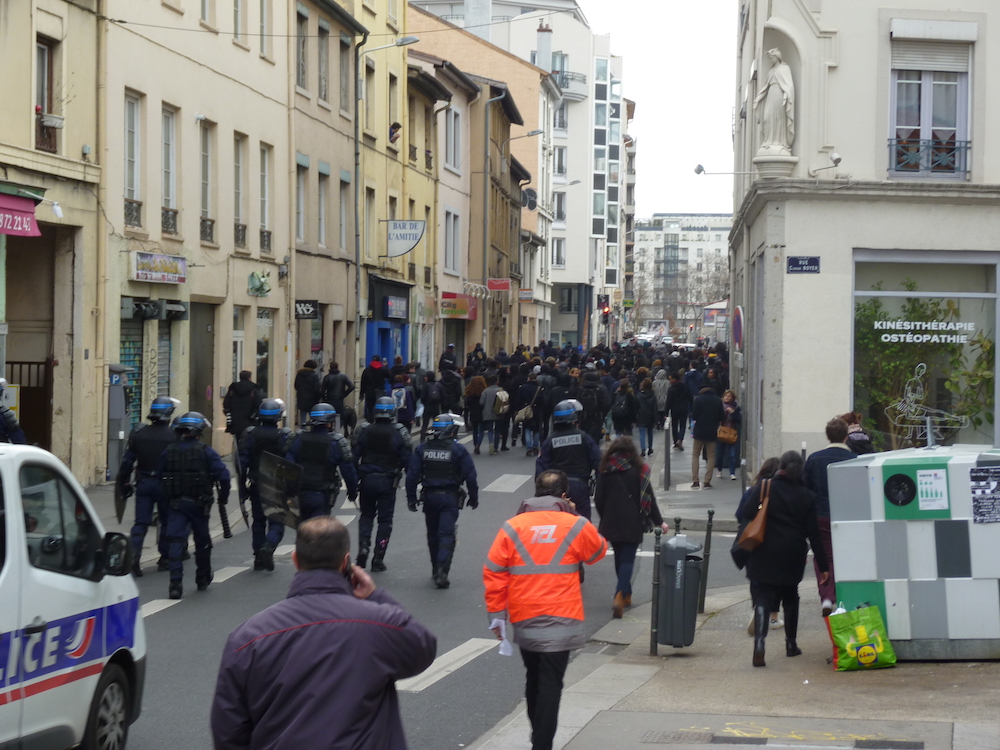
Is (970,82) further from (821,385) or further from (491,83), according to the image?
(491,83)

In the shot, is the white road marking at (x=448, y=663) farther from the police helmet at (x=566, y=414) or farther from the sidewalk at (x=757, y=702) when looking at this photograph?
the police helmet at (x=566, y=414)

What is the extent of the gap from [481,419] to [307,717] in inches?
809

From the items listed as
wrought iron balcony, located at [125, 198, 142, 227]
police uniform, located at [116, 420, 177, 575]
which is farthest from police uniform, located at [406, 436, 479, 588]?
wrought iron balcony, located at [125, 198, 142, 227]

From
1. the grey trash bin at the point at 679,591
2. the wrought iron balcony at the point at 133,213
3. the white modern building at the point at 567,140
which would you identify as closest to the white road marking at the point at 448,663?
the grey trash bin at the point at 679,591

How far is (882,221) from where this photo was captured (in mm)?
17406

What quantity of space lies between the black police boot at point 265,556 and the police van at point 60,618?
19.5ft

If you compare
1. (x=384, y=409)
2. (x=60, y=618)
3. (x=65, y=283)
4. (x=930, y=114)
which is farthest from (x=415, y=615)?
(x=930, y=114)

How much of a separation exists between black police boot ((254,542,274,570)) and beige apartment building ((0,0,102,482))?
648 centimetres

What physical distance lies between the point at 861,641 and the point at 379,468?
5.19 metres

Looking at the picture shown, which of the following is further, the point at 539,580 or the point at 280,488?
the point at 280,488

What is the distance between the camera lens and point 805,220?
Result: 17.4 m

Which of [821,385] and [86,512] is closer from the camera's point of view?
[86,512]

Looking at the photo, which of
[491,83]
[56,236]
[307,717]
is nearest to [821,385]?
[56,236]

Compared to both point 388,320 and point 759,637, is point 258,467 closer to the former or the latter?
point 759,637
